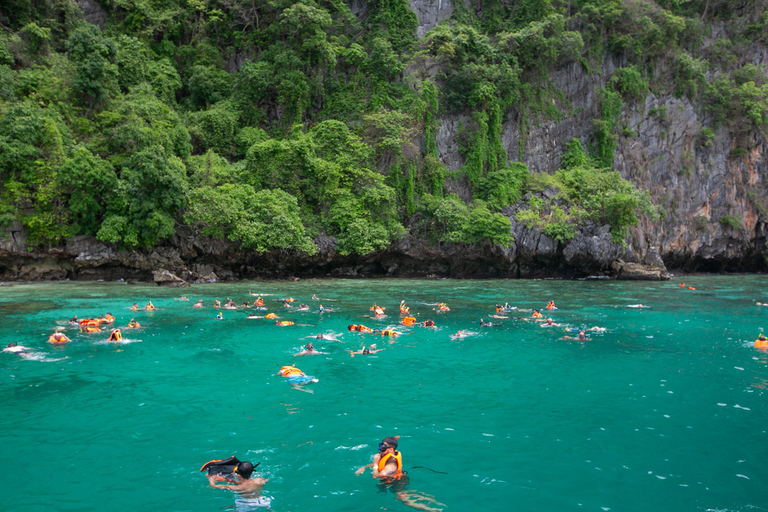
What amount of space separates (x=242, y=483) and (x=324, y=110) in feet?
126

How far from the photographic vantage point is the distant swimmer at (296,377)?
1212 centimetres

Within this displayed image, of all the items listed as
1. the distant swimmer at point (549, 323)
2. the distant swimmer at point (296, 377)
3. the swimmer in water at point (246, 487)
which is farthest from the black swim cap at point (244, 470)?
the distant swimmer at point (549, 323)

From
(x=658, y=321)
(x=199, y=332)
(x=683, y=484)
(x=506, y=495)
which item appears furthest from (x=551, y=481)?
(x=658, y=321)

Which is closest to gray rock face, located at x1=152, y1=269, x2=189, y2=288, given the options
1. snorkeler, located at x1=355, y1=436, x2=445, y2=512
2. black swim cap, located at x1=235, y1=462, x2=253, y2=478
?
black swim cap, located at x1=235, y1=462, x2=253, y2=478

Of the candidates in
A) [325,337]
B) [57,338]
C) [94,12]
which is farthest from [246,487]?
[94,12]

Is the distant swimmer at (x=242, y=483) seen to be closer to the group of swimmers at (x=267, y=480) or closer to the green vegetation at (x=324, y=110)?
the group of swimmers at (x=267, y=480)

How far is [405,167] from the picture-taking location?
41375 mm

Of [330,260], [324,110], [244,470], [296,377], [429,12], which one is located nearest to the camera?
[244,470]

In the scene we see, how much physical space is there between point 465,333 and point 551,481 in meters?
10.5

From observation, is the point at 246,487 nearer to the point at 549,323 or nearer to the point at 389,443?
the point at 389,443

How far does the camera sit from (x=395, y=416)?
33.3 feet

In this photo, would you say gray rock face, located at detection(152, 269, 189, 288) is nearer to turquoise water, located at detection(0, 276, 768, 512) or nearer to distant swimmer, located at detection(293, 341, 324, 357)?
turquoise water, located at detection(0, 276, 768, 512)

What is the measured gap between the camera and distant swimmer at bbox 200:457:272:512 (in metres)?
6.86

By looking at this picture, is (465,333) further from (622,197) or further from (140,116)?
(140,116)
